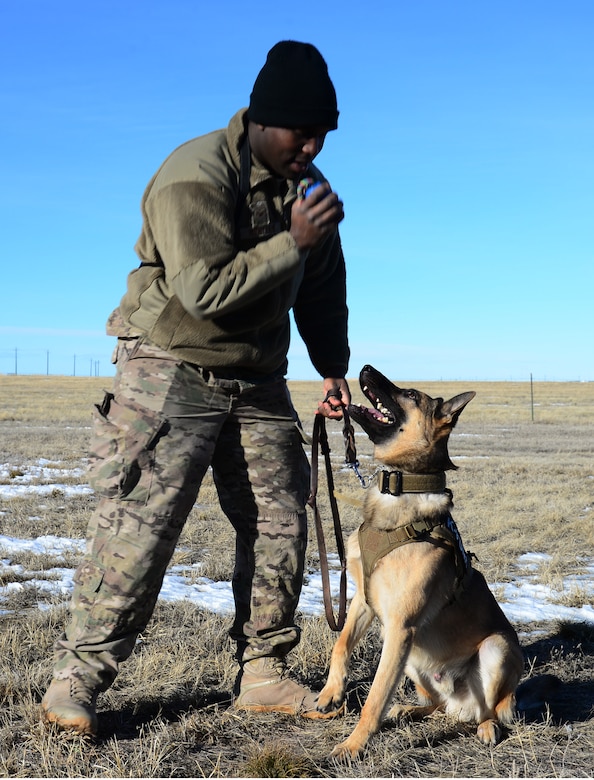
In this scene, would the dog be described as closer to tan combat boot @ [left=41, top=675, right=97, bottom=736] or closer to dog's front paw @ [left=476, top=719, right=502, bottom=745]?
dog's front paw @ [left=476, top=719, right=502, bottom=745]

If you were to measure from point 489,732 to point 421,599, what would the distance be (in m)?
0.74

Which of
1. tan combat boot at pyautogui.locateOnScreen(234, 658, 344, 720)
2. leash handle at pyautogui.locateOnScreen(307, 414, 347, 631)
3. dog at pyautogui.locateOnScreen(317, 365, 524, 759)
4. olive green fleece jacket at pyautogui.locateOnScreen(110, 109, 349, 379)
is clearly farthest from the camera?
leash handle at pyautogui.locateOnScreen(307, 414, 347, 631)

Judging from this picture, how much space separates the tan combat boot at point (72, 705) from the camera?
3477 mm

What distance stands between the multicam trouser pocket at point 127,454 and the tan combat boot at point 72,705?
2.81 ft

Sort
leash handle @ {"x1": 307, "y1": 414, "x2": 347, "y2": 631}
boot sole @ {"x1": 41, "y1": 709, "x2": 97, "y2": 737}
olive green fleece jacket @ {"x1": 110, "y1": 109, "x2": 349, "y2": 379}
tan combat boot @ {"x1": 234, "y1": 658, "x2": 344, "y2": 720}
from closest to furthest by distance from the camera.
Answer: olive green fleece jacket @ {"x1": 110, "y1": 109, "x2": 349, "y2": 379}, boot sole @ {"x1": 41, "y1": 709, "x2": 97, "y2": 737}, tan combat boot @ {"x1": 234, "y1": 658, "x2": 344, "y2": 720}, leash handle @ {"x1": 307, "y1": 414, "x2": 347, "y2": 631}

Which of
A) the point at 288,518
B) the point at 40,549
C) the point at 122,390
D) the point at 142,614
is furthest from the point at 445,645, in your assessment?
the point at 40,549

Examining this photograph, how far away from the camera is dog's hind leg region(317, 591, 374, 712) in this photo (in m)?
3.98

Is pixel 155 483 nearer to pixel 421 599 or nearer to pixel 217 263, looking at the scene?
pixel 217 263

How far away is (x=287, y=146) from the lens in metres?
3.53

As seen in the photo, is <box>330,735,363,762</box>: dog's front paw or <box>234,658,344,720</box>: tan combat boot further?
<box>234,658,344,720</box>: tan combat boot

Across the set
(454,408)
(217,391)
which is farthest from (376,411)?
(217,391)

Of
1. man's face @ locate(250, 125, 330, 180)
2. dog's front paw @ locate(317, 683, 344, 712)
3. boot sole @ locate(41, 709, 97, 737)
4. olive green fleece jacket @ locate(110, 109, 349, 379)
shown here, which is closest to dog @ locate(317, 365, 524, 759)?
dog's front paw @ locate(317, 683, 344, 712)

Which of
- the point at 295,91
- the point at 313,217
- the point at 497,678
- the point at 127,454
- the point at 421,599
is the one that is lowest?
the point at 497,678

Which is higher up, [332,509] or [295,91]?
[295,91]
